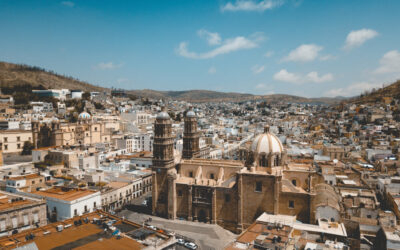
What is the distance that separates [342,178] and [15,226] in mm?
37664

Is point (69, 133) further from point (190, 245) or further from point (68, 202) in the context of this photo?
point (190, 245)

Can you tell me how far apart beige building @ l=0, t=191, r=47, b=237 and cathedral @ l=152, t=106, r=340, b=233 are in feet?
43.2

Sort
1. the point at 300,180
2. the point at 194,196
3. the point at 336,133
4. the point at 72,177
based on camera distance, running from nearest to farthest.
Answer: the point at 300,180 → the point at 194,196 → the point at 72,177 → the point at 336,133

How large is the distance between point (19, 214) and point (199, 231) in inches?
653

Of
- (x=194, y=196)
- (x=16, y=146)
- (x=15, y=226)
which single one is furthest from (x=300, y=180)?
(x=16, y=146)

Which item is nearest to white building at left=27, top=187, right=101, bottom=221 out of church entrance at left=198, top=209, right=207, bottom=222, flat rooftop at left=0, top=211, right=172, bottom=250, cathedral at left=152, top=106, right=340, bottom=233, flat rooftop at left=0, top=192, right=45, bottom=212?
flat rooftop at left=0, top=192, right=45, bottom=212

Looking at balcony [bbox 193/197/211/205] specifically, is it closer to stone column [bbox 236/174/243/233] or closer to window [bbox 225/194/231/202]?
window [bbox 225/194/231/202]

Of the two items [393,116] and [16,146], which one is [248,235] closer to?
[16,146]

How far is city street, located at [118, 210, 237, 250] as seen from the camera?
29002 millimetres

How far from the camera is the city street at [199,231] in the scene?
95.1ft

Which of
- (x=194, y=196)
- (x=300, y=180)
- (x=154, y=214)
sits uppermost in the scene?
(x=300, y=180)

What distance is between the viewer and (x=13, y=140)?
57.9m

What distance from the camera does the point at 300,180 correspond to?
32.0m

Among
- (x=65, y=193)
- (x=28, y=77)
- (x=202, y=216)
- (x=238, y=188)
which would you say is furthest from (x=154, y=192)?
(x=28, y=77)
